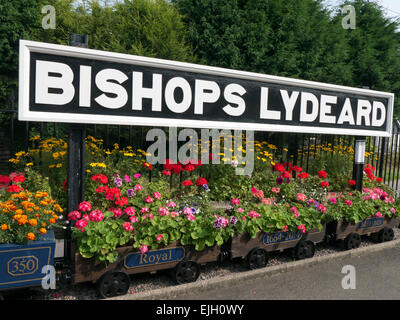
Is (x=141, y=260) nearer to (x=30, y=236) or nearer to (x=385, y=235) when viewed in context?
(x=30, y=236)

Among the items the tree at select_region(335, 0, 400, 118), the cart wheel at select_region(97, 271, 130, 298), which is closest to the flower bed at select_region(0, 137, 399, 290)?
the cart wheel at select_region(97, 271, 130, 298)

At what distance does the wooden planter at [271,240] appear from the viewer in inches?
169

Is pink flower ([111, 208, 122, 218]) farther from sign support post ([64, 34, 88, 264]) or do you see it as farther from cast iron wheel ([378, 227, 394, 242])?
cast iron wheel ([378, 227, 394, 242])

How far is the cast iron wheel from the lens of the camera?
227 inches

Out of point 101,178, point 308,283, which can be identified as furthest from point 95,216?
point 308,283

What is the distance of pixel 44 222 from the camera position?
3342 millimetres

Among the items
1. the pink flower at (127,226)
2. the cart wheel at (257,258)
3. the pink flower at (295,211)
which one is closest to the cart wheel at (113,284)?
the pink flower at (127,226)

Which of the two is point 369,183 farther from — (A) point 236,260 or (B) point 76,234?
(B) point 76,234

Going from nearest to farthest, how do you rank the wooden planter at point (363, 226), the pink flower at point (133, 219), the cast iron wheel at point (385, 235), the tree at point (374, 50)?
the pink flower at point (133, 219)
the wooden planter at point (363, 226)
the cast iron wheel at point (385, 235)
the tree at point (374, 50)

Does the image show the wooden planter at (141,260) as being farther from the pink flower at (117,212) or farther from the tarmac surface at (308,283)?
the pink flower at (117,212)

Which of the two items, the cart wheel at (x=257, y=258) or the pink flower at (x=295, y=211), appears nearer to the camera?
the cart wheel at (x=257, y=258)

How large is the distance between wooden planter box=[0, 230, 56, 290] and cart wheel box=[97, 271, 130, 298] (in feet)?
1.75

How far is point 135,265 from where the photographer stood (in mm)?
3656
